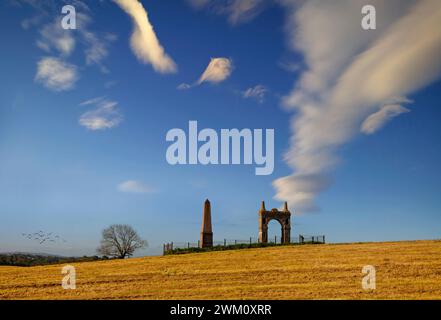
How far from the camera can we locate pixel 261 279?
24.4 m

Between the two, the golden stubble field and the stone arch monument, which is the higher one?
the stone arch monument

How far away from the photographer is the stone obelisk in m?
50.2

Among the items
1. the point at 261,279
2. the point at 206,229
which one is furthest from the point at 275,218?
the point at 261,279

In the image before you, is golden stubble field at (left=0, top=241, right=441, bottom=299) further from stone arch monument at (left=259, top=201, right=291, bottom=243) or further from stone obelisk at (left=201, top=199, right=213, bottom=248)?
stone arch monument at (left=259, top=201, right=291, bottom=243)

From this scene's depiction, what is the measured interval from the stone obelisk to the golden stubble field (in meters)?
15.6

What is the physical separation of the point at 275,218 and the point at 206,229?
36.7 feet

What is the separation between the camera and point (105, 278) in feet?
90.3

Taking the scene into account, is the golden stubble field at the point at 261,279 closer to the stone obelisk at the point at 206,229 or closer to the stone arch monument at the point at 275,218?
the stone obelisk at the point at 206,229

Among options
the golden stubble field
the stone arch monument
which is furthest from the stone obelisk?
the golden stubble field

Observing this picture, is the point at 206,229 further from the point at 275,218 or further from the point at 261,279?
the point at 261,279
